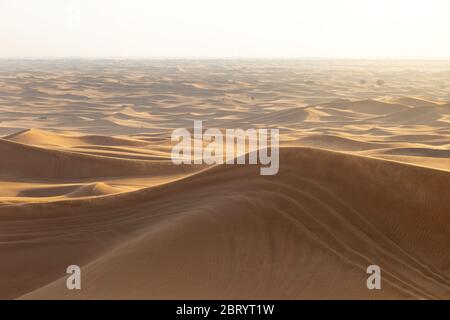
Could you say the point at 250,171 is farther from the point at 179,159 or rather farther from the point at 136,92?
the point at 136,92

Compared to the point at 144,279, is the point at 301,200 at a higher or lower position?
higher

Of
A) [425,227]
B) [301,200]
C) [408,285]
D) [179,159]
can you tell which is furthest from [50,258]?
[179,159]

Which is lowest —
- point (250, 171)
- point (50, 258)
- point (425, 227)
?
point (50, 258)

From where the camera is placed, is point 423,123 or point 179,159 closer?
point 179,159

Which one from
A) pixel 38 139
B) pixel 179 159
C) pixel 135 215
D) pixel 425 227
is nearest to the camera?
pixel 425 227

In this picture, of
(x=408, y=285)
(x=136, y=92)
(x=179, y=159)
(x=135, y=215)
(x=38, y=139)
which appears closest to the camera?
(x=408, y=285)

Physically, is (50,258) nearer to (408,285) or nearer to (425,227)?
(408,285)

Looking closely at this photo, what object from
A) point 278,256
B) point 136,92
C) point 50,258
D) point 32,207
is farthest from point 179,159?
point 136,92

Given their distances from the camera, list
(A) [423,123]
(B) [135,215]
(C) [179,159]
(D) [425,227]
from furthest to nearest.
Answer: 1. (A) [423,123]
2. (C) [179,159]
3. (B) [135,215]
4. (D) [425,227]

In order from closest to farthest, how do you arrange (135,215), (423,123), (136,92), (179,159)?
(135,215)
(179,159)
(423,123)
(136,92)
